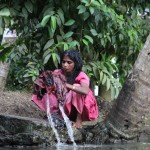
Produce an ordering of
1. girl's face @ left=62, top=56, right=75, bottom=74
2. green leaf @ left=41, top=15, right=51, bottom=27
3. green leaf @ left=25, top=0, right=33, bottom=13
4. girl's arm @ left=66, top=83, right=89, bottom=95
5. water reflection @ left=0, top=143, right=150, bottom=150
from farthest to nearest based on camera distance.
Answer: green leaf @ left=25, top=0, right=33, bottom=13, green leaf @ left=41, top=15, right=51, bottom=27, girl's face @ left=62, top=56, right=75, bottom=74, girl's arm @ left=66, top=83, right=89, bottom=95, water reflection @ left=0, top=143, right=150, bottom=150

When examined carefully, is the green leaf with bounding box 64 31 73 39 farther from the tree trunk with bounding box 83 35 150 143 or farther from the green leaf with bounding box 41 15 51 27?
the tree trunk with bounding box 83 35 150 143

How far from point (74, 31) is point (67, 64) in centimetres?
98

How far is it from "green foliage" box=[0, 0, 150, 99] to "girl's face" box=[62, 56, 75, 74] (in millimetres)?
449

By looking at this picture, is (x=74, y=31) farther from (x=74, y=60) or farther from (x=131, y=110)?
(x=131, y=110)

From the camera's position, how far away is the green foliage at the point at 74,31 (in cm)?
559

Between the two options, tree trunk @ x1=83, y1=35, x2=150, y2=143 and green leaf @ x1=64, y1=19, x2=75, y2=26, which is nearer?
tree trunk @ x1=83, y1=35, x2=150, y2=143

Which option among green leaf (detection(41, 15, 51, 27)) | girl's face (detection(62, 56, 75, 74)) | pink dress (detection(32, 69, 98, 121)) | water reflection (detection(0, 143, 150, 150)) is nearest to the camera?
water reflection (detection(0, 143, 150, 150))

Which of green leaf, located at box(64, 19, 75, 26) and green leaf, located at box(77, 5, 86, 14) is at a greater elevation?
green leaf, located at box(77, 5, 86, 14)

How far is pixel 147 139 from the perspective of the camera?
5457 millimetres

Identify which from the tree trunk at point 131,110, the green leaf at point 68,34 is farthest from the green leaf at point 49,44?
the tree trunk at point 131,110

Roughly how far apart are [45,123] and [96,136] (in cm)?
72

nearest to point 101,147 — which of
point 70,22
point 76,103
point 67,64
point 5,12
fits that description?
point 76,103

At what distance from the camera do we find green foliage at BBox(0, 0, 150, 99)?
5.59 meters

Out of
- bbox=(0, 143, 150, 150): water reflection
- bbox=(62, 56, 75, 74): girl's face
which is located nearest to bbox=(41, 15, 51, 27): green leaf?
bbox=(62, 56, 75, 74): girl's face
